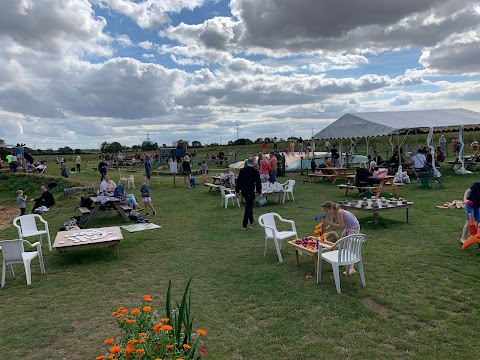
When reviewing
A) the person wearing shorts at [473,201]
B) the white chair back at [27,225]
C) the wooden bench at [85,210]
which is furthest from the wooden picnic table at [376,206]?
the white chair back at [27,225]

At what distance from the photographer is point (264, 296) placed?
522 centimetres

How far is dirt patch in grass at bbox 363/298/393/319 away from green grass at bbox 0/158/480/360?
13 mm

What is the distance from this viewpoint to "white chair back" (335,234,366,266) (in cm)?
525

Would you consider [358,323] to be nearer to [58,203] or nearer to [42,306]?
[42,306]

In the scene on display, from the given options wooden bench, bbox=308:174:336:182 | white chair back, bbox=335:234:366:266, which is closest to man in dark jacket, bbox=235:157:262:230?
white chair back, bbox=335:234:366:266

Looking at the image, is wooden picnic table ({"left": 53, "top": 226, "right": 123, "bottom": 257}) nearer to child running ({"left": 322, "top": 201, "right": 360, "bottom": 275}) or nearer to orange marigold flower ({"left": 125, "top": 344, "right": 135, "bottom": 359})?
child running ({"left": 322, "top": 201, "right": 360, "bottom": 275})

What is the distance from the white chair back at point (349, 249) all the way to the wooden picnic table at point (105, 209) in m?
7.39

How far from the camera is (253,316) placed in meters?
4.66

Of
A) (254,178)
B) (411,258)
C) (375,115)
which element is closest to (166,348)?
(411,258)

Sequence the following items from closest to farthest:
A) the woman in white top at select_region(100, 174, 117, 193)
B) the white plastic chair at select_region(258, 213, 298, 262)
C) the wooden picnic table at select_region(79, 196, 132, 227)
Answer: the white plastic chair at select_region(258, 213, 298, 262), the wooden picnic table at select_region(79, 196, 132, 227), the woman in white top at select_region(100, 174, 117, 193)

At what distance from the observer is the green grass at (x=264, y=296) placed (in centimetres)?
400

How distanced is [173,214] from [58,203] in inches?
243

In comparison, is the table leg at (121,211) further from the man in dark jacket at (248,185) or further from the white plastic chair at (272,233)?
the white plastic chair at (272,233)

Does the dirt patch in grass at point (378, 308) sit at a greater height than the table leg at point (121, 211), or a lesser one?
lesser
